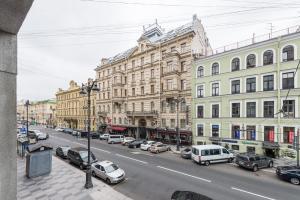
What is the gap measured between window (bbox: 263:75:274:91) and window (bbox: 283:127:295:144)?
4.87 metres

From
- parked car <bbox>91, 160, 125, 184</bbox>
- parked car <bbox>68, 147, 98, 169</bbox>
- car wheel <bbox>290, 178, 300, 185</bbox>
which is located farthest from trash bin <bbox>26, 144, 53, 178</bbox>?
car wheel <bbox>290, 178, 300, 185</bbox>

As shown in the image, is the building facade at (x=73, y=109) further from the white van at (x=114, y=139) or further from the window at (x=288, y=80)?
the window at (x=288, y=80)

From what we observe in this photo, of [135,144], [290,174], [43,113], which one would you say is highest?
[290,174]

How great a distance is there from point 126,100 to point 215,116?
2149cm

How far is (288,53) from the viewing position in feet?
73.5

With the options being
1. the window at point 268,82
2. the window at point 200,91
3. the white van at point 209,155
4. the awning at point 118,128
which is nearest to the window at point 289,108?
the window at point 268,82

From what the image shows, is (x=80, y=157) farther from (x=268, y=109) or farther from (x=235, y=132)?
(x=268, y=109)

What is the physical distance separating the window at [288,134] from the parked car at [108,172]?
1855 cm

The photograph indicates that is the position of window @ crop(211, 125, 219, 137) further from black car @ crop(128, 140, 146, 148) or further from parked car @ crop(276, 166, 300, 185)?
parked car @ crop(276, 166, 300, 185)

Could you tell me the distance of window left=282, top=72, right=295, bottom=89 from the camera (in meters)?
22.0

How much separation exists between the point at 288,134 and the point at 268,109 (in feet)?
11.1

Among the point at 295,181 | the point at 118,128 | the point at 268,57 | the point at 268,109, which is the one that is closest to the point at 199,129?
the point at 268,109

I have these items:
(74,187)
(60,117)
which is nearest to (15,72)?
(74,187)

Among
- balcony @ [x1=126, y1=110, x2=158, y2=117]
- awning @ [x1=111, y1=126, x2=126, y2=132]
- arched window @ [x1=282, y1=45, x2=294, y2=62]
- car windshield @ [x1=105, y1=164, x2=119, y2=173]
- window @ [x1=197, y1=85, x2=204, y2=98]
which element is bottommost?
awning @ [x1=111, y1=126, x2=126, y2=132]
